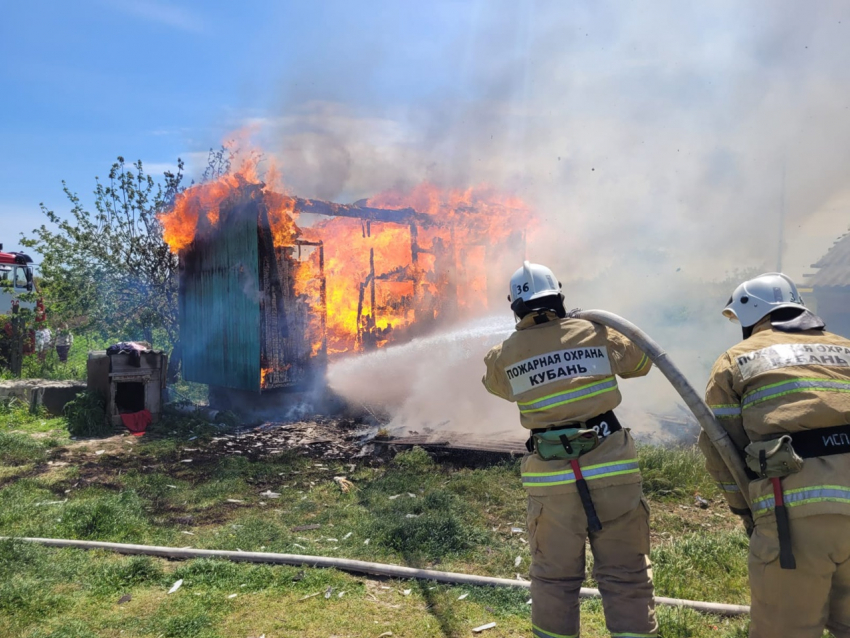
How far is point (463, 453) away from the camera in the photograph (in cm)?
868

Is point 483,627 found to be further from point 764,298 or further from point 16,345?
point 16,345

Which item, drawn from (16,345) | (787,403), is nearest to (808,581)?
(787,403)

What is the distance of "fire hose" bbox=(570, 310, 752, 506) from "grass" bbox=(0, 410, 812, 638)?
155 cm

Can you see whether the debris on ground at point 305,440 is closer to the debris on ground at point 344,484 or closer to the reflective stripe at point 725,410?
the debris on ground at point 344,484

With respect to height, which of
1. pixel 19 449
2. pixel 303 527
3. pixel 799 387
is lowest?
pixel 303 527

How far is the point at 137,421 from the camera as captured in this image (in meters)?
11.5

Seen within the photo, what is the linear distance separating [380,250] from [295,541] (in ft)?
31.7

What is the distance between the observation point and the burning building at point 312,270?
1280 cm

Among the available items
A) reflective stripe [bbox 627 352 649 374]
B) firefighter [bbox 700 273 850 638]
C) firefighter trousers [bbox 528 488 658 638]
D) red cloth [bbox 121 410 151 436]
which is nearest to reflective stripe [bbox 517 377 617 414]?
reflective stripe [bbox 627 352 649 374]

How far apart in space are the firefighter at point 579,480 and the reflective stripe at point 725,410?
0.50 meters

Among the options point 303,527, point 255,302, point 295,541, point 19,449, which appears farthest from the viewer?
point 255,302

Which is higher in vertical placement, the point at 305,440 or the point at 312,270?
the point at 312,270

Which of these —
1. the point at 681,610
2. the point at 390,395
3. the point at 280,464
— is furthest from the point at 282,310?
the point at 681,610

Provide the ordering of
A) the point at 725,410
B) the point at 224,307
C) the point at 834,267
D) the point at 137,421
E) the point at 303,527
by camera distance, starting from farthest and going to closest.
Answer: the point at 834,267 < the point at 224,307 < the point at 137,421 < the point at 303,527 < the point at 725,410
